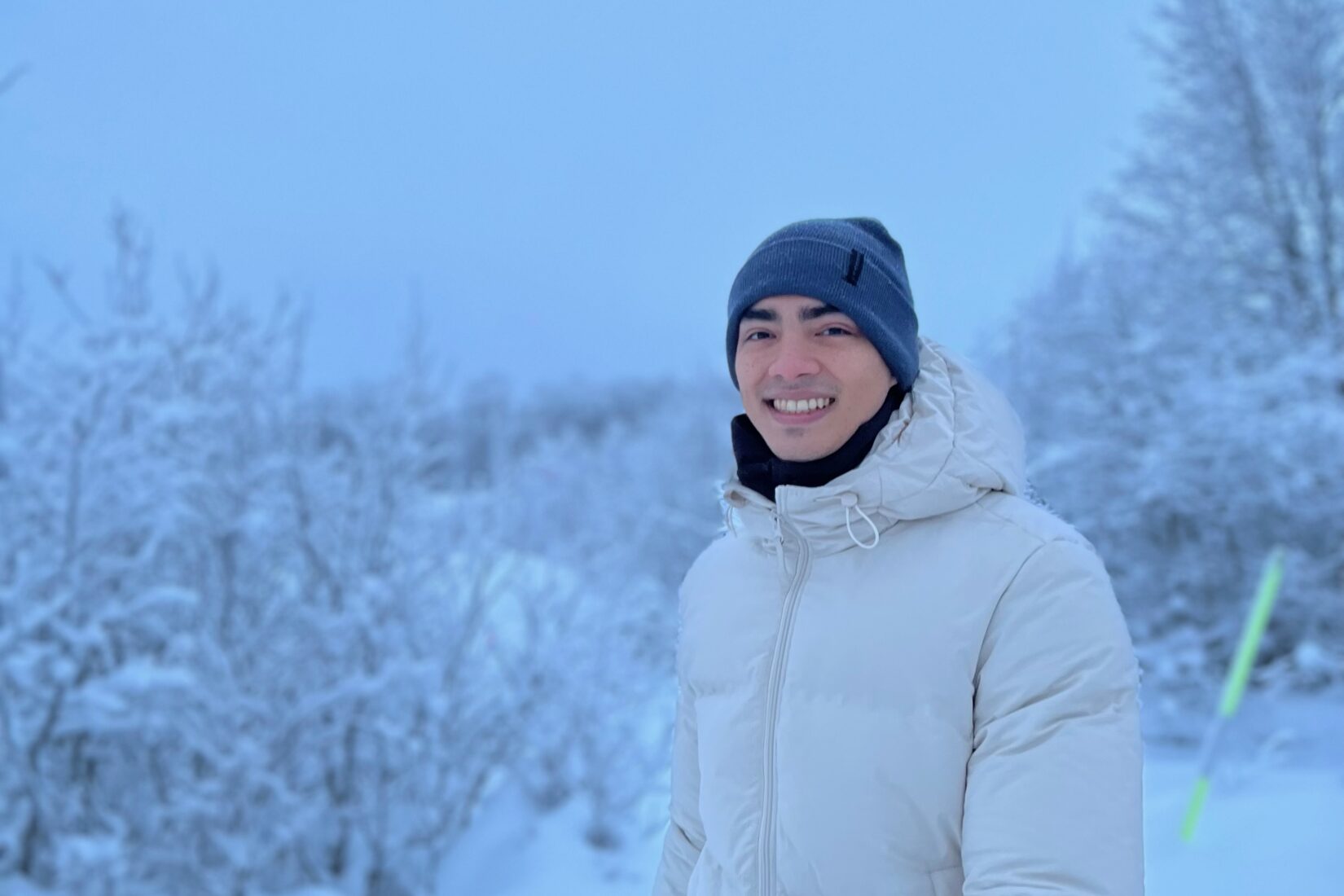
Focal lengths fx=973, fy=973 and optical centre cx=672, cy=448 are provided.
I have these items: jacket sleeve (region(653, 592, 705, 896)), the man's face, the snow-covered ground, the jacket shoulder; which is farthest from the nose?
the snow-covered ground

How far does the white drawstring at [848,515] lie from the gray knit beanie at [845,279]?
0.18 m

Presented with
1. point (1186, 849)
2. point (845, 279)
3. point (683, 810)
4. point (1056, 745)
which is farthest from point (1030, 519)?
point (1186, 849)

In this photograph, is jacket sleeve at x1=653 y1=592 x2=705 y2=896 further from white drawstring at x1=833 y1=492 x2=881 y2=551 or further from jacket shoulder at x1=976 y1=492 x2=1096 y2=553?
jacket shoulder at x1=976 y1=492 x2=1096 y2=553

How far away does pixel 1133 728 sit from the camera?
A: 998 millimetres

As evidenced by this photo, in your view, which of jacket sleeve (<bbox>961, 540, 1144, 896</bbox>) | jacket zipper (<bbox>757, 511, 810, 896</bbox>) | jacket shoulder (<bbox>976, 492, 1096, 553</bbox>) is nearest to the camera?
jacket sleeve (<bbox>961, 540, 1144, 896</bbox>)

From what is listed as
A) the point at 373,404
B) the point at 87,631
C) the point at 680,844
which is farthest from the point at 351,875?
the point at 680,844

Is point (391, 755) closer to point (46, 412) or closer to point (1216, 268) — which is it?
point (46, 412)

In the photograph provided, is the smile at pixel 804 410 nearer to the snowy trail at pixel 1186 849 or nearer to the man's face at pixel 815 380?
the man's face at pixel 815 380

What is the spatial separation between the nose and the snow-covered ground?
156 inches

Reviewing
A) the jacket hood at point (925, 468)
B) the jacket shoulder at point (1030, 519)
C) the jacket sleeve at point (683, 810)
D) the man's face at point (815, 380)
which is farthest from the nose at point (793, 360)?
the jacket sleeve at point (683, 810)

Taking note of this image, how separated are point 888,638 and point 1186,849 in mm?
4528

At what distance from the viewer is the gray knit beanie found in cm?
121

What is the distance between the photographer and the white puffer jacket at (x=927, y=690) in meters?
0.97

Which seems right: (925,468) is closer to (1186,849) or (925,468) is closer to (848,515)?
(848,515)
